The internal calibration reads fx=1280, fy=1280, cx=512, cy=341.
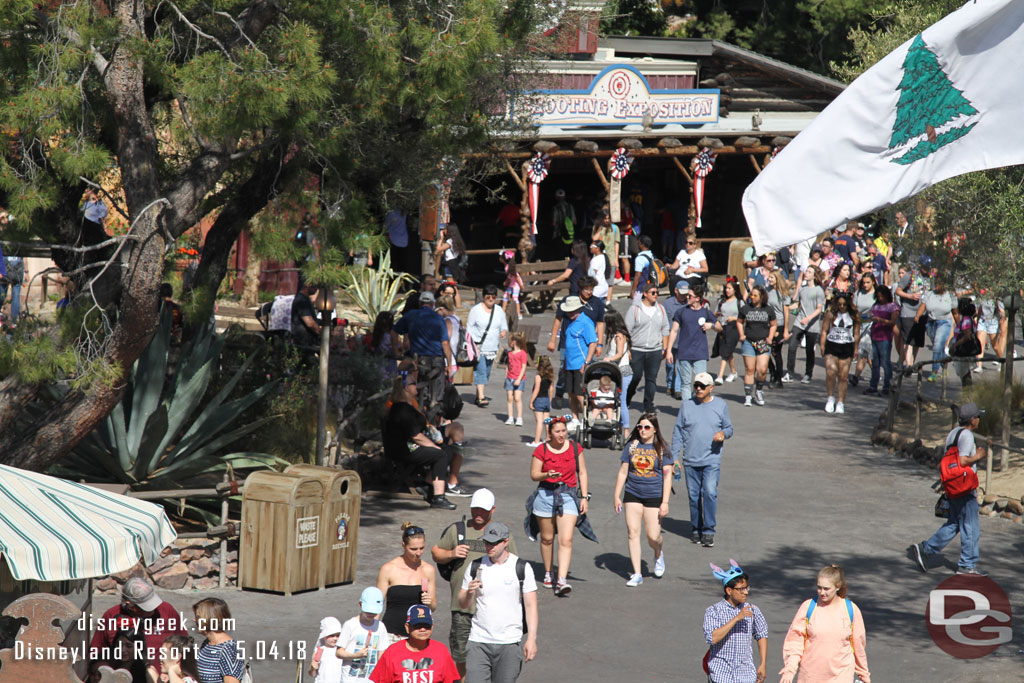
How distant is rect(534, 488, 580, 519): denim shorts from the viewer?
1062 cm

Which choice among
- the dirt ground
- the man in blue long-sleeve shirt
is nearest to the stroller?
the man in blue long-sleeve shirt

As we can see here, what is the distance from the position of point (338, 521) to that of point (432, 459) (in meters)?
2.24

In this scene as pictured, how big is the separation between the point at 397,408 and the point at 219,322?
307 inches

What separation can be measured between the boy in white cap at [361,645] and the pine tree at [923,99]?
154 inches

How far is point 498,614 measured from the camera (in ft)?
25.9

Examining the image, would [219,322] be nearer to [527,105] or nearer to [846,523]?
[527,105]

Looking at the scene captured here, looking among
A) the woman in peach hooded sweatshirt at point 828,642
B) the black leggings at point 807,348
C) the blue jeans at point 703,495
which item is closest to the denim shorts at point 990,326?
the black leggings at point 807,348

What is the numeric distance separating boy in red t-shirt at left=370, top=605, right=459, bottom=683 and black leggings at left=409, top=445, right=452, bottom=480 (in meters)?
5.81

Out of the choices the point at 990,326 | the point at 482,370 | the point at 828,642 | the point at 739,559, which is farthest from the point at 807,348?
the point at 828,642

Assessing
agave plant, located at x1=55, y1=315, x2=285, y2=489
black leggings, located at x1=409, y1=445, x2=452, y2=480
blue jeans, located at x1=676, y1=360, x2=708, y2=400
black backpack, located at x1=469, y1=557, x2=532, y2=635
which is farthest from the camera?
blue jeans, located at x1=676, y1=360, x2=708, y2=400

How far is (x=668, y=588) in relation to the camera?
1103cm

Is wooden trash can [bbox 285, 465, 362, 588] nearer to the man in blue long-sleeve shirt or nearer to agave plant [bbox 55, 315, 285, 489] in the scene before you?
agave plant [bbox 55, 315, 285, 489]

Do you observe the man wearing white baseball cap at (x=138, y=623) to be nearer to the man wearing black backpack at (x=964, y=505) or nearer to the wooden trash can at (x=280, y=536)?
the wooden trash can at (x=280, y=536)

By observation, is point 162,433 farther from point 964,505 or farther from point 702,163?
point 702,163
